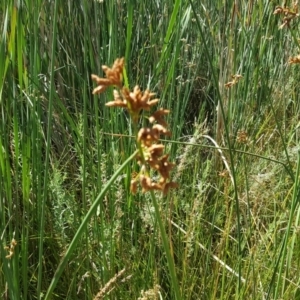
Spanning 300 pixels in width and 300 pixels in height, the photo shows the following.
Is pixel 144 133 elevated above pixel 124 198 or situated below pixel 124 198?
above

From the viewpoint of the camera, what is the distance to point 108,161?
106 centimetres

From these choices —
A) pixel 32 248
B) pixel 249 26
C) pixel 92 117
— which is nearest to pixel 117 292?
pixel 32 248

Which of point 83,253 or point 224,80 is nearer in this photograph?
point 83,253

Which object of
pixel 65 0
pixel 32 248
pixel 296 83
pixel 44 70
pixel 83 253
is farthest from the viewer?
pixel 296 83

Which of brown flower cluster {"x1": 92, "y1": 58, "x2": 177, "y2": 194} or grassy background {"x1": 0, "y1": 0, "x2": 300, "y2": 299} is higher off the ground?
brown flower cluster {"x1": 92, "y1": 58, "x2": 177, "y2": 194}

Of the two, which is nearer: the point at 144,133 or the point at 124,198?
the point at 144,133

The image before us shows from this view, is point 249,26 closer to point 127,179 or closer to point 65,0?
point 65,0

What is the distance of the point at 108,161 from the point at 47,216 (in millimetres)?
176

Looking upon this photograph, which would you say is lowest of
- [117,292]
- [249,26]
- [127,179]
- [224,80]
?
[117,292]

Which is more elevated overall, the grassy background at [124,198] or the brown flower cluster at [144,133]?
the brown flower cluster at [144,133]

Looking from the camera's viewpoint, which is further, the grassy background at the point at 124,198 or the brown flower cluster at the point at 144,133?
the grassy background at the point at 124,198

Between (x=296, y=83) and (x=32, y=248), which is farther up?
(x=296, y=83)

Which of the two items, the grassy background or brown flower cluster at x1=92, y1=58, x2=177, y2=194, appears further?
the grassy background

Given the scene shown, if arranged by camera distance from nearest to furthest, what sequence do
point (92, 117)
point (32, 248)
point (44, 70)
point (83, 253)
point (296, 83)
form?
point (83, 253) < point (32, 248) < point (92, 117) < point (44, 70) < point (296, 83)
